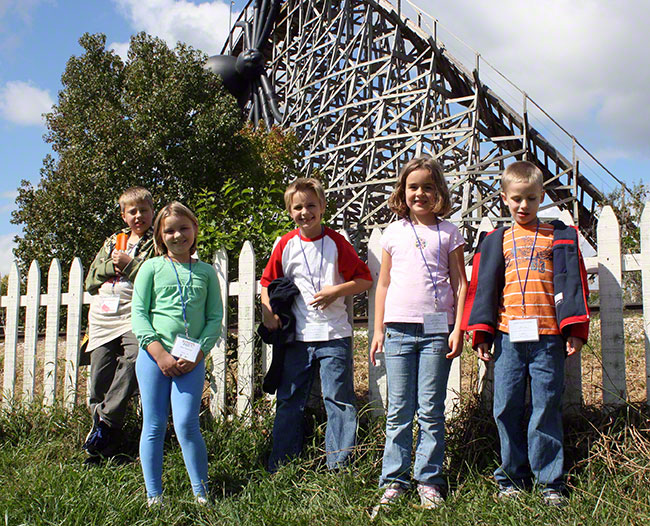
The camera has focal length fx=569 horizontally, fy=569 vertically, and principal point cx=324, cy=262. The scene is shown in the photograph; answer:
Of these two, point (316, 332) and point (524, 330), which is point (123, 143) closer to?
point (316, 332)

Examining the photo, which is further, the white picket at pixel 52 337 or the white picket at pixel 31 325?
the white picket at pixel 31 325

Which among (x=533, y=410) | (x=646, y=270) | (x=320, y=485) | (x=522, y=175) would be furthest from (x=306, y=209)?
(x=646, y=270)

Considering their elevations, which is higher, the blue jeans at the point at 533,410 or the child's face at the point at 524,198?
the child's face at the point at 524,198

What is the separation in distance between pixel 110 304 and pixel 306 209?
141 cm

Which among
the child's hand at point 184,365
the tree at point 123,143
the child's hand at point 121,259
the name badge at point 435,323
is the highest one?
the tree at point 123,143

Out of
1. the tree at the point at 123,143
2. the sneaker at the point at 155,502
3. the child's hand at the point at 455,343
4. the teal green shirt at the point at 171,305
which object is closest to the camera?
the sneaker at the point at 155,502

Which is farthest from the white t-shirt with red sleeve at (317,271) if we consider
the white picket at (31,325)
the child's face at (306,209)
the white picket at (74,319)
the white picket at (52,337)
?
the white picket at (31,325)

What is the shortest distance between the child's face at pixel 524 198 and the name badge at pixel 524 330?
1.65 feet

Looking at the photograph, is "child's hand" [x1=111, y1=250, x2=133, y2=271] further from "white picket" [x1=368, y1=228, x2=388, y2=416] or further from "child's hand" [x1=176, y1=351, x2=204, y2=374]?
"white picket" [x1=368, y1=228, x2=388, y2=416]

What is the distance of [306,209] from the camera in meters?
3.09

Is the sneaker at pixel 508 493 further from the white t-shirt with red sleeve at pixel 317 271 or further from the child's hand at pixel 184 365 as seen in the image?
the child's hand at pixel 184 365

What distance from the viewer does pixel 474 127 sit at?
12.7m

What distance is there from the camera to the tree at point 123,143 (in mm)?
11188

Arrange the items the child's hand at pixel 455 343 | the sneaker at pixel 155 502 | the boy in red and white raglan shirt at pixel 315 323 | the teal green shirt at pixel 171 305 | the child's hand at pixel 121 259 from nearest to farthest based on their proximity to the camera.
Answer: the sneaker at pixel 155 502 → the child's hand at pixel 455 343 → the teal green shirt at pixel 171 305 → the boy in red and white raglan shirt at pixel 315 323 → the child's hand at pixel 121 259
